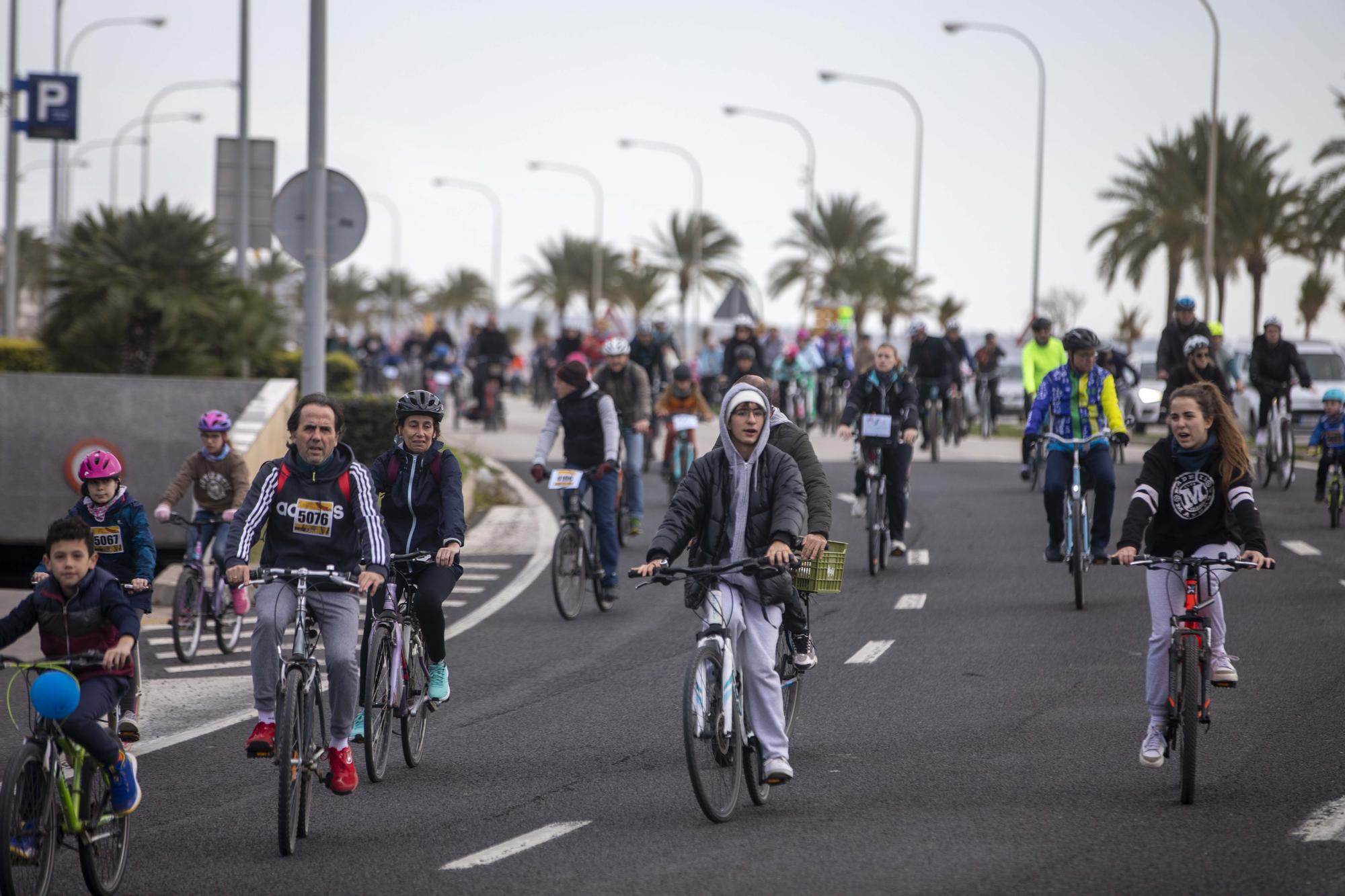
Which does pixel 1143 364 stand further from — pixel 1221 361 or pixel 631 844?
pixel 631 844

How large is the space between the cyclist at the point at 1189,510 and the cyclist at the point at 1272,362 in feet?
42.5

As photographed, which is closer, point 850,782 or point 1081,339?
point 850,782

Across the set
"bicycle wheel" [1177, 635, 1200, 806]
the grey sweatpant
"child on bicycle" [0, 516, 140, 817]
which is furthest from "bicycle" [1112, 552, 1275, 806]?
"child on bicycle" [0, 516, 140, 817]

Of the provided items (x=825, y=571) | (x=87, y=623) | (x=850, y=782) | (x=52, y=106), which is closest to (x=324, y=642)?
(x=87, y=623)

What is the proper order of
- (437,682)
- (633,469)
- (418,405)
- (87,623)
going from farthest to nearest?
1. (633,469)
2. (437,682)
3. (418,405)
4. (87,623)

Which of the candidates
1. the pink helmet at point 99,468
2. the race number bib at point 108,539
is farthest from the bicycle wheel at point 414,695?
the pink helmet at point 99,468

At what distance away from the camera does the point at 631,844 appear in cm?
657

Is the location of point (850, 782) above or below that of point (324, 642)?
below

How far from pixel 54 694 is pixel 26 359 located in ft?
66.7

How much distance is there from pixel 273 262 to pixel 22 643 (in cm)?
5876

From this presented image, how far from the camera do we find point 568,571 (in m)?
12.6

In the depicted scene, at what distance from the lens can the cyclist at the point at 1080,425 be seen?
1256 centimetres

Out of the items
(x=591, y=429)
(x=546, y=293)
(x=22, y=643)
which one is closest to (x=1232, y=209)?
(x=546, y=293)

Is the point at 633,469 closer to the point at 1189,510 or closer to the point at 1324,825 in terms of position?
the point at 1189,510
